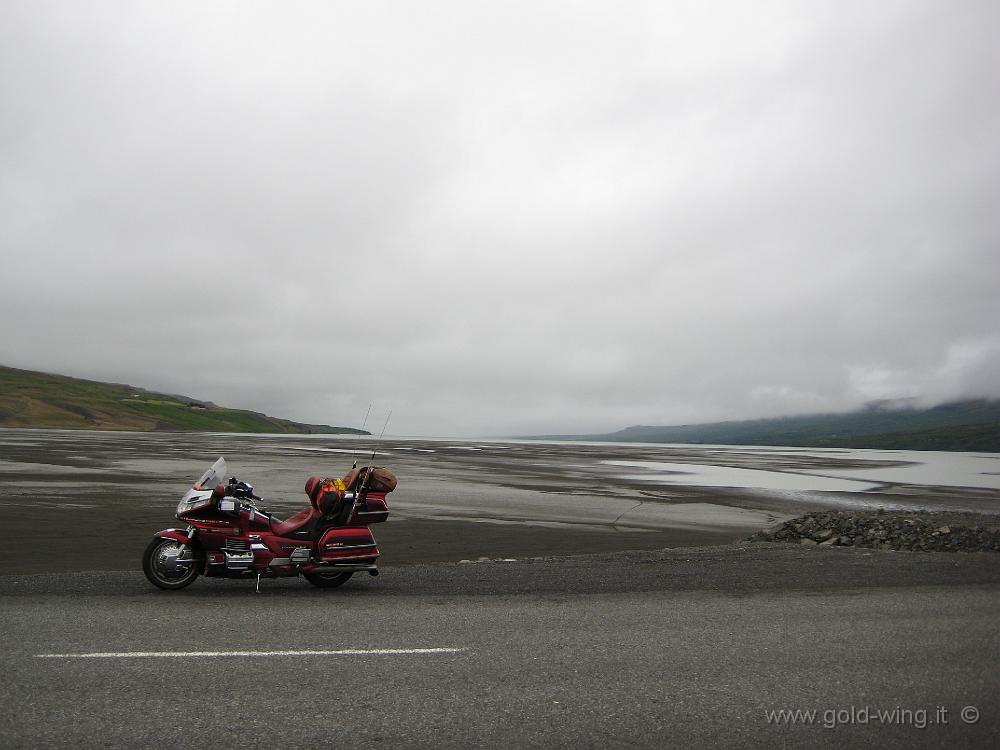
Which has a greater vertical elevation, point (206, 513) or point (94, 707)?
point (206, 513)

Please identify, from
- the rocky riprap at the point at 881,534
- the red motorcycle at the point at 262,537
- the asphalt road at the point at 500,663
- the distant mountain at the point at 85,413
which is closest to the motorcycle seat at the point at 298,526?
the red motorcycle at the point at 262,537

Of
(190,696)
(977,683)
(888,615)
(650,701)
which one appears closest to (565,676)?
(650,701)

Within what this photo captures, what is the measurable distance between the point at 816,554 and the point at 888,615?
625 centimetres

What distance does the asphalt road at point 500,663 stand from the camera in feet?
18.6

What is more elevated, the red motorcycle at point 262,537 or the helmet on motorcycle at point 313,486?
the helmet on motorcycle at point 313,486

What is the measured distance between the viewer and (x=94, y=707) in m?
5.96

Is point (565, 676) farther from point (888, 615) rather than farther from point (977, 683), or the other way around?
point (888, 615)

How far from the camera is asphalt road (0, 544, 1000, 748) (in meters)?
5.67

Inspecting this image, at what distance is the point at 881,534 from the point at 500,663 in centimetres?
1524

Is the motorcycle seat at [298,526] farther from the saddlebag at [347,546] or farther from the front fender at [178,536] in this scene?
the front fender at [178,536]

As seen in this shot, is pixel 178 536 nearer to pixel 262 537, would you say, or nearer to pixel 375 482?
pixel 262 537

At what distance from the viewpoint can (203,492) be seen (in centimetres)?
1093

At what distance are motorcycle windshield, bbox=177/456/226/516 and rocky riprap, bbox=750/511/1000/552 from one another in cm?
1451

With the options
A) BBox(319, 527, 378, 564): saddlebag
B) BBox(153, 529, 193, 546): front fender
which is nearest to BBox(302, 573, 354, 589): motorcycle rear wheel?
BBox(319, 527, 378, 564): saddlebag
